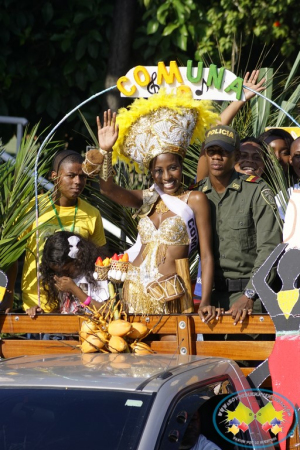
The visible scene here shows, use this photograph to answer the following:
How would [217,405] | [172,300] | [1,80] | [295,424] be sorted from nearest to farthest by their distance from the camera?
[217,405] < [295,424] < [172,300] < [1,80]

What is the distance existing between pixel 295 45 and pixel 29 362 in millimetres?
6267

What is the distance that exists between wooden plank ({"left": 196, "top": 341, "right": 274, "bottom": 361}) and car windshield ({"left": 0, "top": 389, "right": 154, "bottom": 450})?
119 centimetres

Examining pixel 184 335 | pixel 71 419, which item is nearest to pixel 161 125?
pixel 184 335

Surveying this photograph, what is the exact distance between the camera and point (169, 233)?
4840 millimetres

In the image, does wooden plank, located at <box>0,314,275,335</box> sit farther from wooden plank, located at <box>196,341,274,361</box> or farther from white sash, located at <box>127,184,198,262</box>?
white sash, located at <box>127,184,198,262</box>

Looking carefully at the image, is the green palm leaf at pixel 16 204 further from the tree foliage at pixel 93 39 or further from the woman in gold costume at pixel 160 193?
the tree foliage at pixel 93 39

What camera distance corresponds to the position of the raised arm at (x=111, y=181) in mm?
4973

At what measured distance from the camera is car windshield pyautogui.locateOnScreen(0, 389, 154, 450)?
295 centimetres

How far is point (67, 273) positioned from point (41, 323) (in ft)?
2.78

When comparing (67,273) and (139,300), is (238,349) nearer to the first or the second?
(139,300)

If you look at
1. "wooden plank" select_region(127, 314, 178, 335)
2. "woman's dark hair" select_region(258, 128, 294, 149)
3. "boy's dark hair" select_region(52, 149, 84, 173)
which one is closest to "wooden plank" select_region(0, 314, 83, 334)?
"wooden plank" select_region(127, 314, 178, 335)

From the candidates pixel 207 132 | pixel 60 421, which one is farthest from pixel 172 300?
pixel 60 421

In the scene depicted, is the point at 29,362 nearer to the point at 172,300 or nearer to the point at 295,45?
the point at 172,300

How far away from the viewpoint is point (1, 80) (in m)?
8.45
